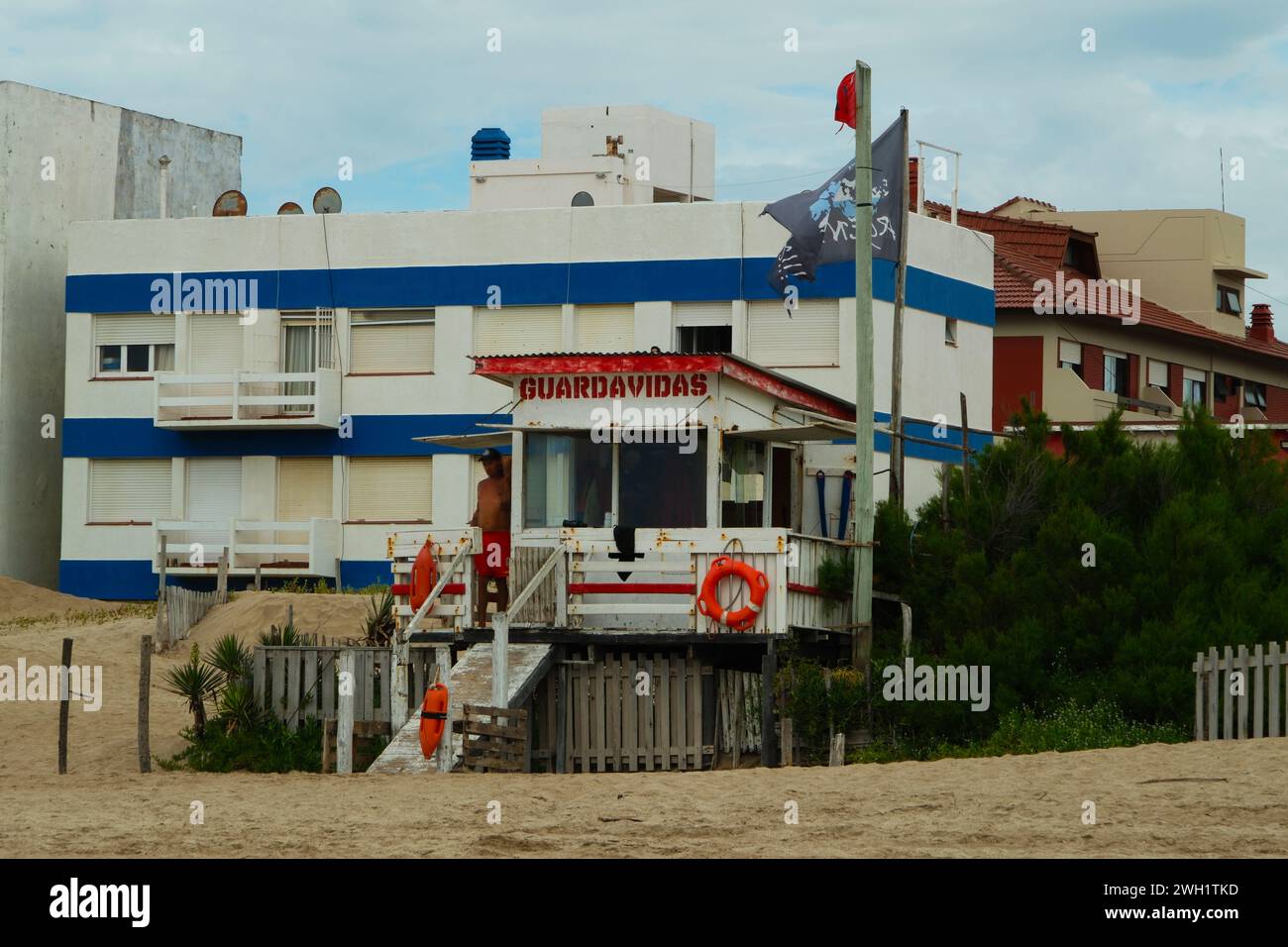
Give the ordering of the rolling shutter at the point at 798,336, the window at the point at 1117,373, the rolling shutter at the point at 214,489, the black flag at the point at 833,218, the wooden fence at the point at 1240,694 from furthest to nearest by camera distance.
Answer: the window at the point at 1117,373 < the rolling shutter at the point at 214,489 < the rolling shutter at the point at 798,336 < the black flag at the point at 833,218 < the wooden fence at the point at 1240,694

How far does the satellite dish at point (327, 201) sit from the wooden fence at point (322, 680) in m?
16.1

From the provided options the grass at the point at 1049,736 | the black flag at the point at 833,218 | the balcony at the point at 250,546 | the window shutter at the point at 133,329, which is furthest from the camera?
the window shutter at the point at 133,329

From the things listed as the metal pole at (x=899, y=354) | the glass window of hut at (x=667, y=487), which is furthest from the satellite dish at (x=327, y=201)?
the glass window of hut at (x=667, y=487)

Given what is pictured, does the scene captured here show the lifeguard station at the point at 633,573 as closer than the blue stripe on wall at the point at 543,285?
Yes

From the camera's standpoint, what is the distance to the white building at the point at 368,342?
34156 mm

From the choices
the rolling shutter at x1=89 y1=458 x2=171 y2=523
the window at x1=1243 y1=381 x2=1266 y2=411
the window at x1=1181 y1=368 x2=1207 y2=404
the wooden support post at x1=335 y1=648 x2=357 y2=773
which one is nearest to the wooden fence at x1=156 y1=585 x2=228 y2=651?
the rolling shutter at x1=89 y1=458 x2=171 y2=523

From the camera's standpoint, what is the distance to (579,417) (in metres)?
23.0

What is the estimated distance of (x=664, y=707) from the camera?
22.1 metres

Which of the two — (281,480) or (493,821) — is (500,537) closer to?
(493,821)

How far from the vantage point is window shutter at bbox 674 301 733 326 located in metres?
34.1

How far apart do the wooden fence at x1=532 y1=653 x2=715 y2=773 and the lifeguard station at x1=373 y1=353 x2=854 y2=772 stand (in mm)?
20

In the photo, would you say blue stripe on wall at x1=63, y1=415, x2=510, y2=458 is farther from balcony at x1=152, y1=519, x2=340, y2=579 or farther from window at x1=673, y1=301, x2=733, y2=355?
window at x1=673, y1=301, x2=733, y2=355

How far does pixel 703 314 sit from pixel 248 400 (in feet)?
27.6

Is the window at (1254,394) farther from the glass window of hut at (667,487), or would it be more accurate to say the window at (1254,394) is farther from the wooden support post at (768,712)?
the wooden support post at (768,712)
